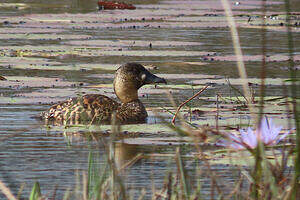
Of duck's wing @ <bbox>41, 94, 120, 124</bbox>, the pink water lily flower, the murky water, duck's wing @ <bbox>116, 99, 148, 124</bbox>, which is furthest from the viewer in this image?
duck's wing @ <bbox>116, 99, 148, 124</bbox>

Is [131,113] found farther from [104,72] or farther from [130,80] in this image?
[104,72]

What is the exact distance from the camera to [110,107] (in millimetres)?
7133

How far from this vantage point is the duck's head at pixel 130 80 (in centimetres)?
764

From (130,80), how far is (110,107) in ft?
1.89

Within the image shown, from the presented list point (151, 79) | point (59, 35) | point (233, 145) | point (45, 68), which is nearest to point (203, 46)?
point (59, 35)

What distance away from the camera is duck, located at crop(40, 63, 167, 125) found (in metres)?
6.96

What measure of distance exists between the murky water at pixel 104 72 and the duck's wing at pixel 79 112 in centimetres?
19

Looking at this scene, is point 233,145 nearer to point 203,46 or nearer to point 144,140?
point 144,140

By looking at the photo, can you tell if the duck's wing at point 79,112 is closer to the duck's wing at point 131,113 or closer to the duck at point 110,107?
the duck at point 110,107

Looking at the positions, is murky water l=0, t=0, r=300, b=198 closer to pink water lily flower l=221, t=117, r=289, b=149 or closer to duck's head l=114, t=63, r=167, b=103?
duck's head l=114, t=63, r=167, b=103

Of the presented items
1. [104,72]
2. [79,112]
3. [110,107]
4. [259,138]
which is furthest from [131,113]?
[259,138]

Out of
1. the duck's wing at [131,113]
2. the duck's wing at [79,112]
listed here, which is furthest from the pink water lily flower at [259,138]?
the duck's wing at [131,113]

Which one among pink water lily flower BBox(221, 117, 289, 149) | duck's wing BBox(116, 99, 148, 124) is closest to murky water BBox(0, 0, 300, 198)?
duck's wing BBox(116, 99, 148, 124)

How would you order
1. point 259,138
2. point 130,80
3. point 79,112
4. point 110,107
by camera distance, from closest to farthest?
point 259,138
point 79,112
point 110,107
point 130,80
